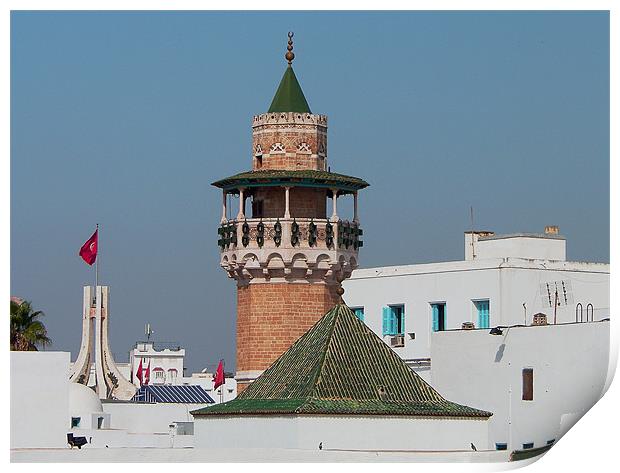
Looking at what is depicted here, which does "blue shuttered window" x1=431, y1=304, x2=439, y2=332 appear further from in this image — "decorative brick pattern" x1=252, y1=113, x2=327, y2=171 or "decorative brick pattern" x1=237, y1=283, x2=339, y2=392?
"decorative brick pattern" x1=252, y1=113, x2=327, y2=171

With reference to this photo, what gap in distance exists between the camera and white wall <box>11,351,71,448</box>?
4322 centimetres

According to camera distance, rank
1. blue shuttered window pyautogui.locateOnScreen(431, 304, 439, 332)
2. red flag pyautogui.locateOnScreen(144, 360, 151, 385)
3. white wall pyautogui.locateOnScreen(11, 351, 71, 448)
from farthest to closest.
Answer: red flag pyautogui.locateOnScreen(144, 360, 151, 385), blue shuttered window pyautogui.locateOnScreen(431, 304, 439, 332), white wall pyautogui.locateOnScreen(11, 351, 71, 448)

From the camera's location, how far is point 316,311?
155 feet

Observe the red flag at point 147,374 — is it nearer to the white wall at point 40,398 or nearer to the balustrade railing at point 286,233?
the balustrade railing at point 286,233

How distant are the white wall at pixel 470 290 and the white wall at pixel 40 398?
54.0ft

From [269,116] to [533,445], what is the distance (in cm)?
1011

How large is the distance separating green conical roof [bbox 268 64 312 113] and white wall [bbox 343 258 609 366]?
1137 cm

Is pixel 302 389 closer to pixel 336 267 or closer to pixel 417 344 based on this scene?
pixel 336 267

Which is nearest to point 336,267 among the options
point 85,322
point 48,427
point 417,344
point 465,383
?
point 465,383

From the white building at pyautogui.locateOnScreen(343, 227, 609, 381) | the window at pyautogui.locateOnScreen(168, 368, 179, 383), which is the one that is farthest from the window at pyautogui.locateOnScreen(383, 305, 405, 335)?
the window at pyautogui.locateOnScreen(168, 368, 179, 383)

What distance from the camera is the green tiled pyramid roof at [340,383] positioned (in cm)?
3834

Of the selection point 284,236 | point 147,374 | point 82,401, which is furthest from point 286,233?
point 147,374

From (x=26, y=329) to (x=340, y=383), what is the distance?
2233cm

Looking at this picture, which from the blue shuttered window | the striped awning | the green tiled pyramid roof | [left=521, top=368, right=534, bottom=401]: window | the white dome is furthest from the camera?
the striped awning
